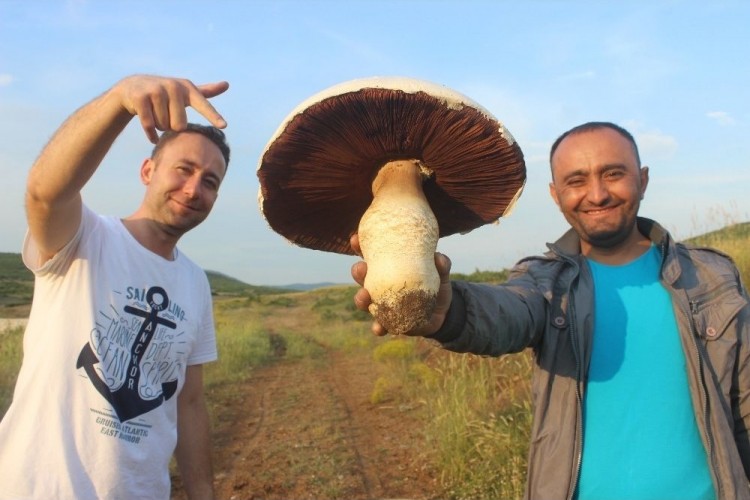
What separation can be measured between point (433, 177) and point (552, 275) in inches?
27.6

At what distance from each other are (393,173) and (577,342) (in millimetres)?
985

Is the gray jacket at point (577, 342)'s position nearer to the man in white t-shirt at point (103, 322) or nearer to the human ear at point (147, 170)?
the man in white t-shirt at point (103, 322)

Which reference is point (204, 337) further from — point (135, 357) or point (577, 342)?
point (577, 342)

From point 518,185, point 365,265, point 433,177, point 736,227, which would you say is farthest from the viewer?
point 736,227

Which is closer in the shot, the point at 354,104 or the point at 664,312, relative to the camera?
the point at 354,104

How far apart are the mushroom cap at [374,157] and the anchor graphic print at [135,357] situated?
715 mm

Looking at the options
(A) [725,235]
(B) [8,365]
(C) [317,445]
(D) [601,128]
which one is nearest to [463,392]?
(C) [317,445]

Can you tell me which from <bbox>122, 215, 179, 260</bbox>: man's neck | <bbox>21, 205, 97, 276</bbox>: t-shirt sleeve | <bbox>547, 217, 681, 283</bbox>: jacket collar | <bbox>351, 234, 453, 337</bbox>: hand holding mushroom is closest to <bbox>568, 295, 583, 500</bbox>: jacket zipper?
<bbox>547, 217, 681, 283</bbox>: jacket collar

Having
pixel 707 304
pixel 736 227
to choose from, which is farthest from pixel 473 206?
pixel 736 227

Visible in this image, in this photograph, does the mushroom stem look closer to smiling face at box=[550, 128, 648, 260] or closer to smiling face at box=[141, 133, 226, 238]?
smiling face at box=[550, 128, 648, 260]

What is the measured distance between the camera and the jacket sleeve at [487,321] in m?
2.00

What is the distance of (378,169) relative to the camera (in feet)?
7.05

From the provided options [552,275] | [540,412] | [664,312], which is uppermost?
[552,275]

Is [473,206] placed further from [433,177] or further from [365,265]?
[365,265]
